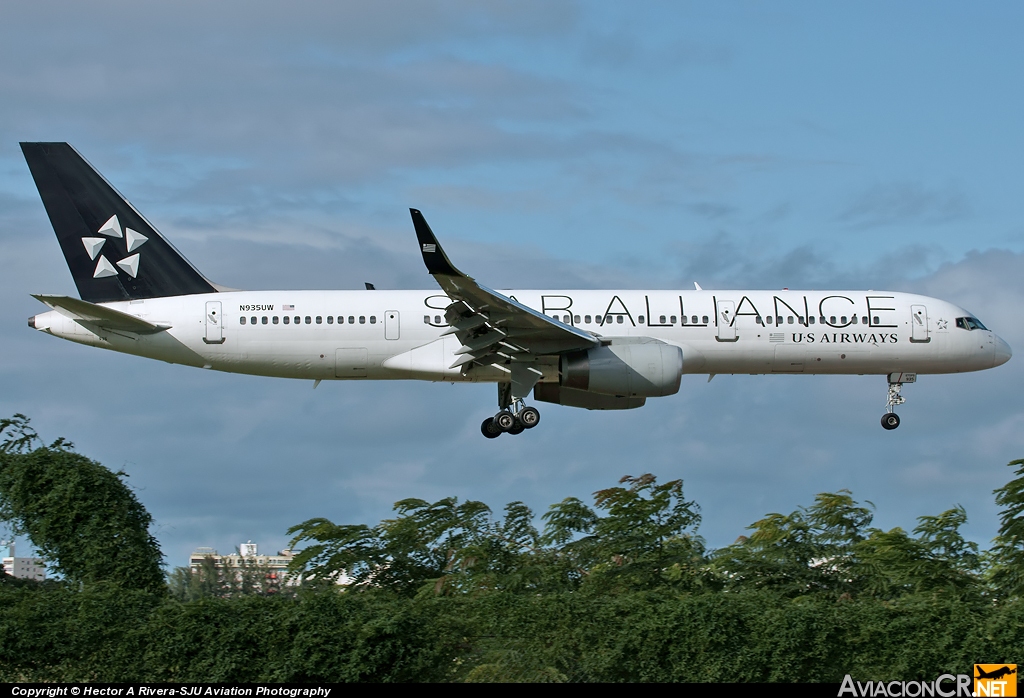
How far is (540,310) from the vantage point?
3431 centimetres

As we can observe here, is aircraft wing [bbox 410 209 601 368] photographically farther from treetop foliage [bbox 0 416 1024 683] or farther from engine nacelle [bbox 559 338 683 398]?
treetop foliage [bbox 0 416 1024 683]

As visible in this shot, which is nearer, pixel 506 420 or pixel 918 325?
pixel 506 420

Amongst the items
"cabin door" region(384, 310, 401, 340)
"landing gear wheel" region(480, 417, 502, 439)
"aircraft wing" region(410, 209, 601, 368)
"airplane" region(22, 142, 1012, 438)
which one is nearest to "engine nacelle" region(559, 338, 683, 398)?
"airplane" region(22, 142, 1012, 438)

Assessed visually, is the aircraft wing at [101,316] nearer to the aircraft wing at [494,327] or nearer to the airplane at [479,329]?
the airplane at [479,329]

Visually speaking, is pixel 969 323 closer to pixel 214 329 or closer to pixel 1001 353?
pixel 1001 353

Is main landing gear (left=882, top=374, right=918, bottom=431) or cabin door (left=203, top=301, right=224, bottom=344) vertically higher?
cabin door (left=203, top=301, right=224, bottom=344)

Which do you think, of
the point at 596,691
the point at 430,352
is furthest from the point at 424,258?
the point at 596,691

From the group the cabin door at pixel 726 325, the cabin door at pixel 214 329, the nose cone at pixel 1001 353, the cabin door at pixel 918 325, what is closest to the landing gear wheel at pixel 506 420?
the cabin door at pixel 726 325

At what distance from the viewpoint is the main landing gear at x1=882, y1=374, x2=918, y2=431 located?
36344mm

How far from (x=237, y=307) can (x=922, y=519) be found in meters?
21.4

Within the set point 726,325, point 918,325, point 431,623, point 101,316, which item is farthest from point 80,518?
point 918,325

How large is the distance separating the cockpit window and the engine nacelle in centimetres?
983

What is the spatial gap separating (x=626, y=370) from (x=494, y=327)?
384 centimetres

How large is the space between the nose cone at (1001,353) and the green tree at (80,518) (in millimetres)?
25964
